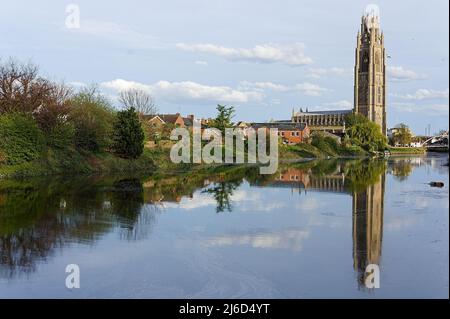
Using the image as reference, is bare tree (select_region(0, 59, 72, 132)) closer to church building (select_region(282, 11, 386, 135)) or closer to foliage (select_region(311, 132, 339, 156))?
foliage (select_region(311, 132, 339, 156))

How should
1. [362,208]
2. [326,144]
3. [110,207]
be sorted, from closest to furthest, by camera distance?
[362,208]
[110,207]
[326,144]

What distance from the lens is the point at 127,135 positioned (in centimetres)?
5472

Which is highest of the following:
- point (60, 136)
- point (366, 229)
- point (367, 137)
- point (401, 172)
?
point (367, 137)

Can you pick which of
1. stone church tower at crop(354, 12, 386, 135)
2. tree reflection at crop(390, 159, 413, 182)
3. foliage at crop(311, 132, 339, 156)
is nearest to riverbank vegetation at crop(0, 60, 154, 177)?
→ tree reflection at crop(390, 159, 413, 182)

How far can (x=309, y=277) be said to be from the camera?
46.5 feet

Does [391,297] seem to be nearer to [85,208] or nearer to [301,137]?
[85,208]

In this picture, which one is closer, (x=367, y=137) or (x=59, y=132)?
(x=59, y=132)

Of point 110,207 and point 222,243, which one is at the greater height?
point 110,207

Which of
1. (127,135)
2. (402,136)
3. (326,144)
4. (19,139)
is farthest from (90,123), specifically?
(402,136)

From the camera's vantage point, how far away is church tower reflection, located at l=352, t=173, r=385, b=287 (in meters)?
16.1

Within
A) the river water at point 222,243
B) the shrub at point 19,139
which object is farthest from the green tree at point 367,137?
the river water at point 222,243

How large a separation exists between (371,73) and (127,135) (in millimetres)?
123007

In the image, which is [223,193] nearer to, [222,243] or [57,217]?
[57,217]
